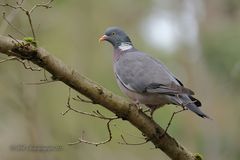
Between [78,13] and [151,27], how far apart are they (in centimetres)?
306

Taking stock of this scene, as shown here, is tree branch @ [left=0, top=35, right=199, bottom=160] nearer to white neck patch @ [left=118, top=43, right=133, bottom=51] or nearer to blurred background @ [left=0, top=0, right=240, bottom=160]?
white neck patch @ [left=118, top=43, right=133, bottom=51]

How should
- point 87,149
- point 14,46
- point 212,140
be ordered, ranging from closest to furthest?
1. point 14,46
2. point 87,149
3. point 212,140

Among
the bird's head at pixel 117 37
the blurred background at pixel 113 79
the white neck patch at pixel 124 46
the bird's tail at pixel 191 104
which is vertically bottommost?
the blurred background at pixel 113 79

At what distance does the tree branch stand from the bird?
311 millimetres

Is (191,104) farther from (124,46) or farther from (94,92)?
(124,46)

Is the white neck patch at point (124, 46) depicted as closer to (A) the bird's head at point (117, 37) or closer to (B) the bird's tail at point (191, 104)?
(A) the bird's head at point (117, 37)

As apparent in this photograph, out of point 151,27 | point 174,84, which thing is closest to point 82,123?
point 151,27

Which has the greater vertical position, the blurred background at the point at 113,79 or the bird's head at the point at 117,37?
the bird's head at the point at 117,37

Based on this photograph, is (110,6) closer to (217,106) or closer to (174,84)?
(217,106)

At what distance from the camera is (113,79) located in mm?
13867

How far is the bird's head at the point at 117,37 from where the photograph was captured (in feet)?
21.8

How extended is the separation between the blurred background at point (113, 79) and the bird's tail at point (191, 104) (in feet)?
13.9

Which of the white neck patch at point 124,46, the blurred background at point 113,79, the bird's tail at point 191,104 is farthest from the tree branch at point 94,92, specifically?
the blurred background at point 113,79

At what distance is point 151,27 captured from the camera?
16.4m
